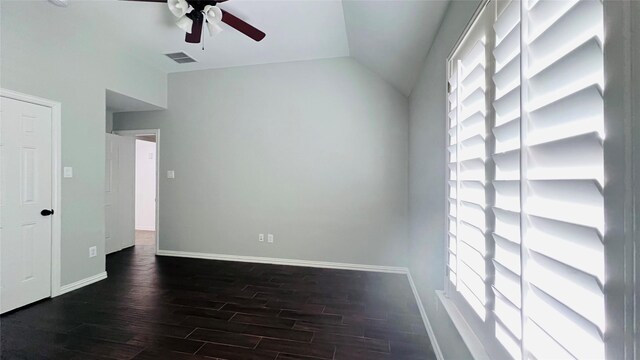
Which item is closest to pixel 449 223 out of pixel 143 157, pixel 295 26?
pixel 295 26

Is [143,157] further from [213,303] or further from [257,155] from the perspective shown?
[213,303]

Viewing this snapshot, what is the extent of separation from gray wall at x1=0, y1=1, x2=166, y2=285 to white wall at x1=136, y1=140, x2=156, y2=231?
3.06 metres

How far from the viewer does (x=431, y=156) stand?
2.04 metres

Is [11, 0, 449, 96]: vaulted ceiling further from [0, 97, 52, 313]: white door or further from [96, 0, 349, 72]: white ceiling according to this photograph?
[0, 97, 52, 313]: white door

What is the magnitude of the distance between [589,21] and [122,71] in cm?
451

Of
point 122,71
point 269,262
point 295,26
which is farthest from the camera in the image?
point 269,262

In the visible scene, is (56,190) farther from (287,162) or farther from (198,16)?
(287,162)

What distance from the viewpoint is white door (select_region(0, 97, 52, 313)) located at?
2.33 metres

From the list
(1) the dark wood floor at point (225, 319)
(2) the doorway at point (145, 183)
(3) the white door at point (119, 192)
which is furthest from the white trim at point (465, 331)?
(2) the doorway at point (145, 183)

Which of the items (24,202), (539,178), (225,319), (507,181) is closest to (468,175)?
(507,181)

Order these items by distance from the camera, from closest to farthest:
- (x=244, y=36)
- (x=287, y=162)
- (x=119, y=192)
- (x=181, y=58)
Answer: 1. (x=244, y=36)
2. (x=181, y=58)
3. (x=287, y=162)
4. (x=119, y=192)

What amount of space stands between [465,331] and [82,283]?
396cm

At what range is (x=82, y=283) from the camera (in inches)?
116

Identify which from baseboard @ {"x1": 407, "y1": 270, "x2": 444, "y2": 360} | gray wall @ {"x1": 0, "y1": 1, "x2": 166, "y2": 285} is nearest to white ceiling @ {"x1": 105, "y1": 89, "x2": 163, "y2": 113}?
gray wall @ {"x1": 0, "y1": 1, "x2": 166, "y2": 285}
